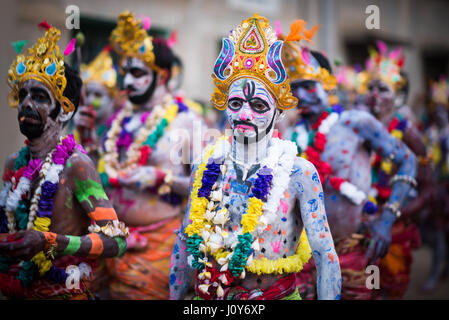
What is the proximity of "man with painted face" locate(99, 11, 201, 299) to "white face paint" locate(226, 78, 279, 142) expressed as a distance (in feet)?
5.61

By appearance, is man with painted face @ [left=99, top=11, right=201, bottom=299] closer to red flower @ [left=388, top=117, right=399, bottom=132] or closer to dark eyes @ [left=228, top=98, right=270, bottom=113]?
dark eyes @ [left=228, top=98, right=270, bottom=113]

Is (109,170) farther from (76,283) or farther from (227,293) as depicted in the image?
(227,293)

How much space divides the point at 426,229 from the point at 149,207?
5.21 meters

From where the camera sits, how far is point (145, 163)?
4.52 metres

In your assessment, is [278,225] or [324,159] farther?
[324,159]

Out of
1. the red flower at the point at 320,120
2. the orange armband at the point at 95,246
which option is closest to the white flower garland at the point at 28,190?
the orange armband at the point at 95,246

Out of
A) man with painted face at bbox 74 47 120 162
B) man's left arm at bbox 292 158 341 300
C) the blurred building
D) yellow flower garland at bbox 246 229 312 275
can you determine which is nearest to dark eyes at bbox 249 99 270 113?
man's left arm at bbox 292 158 341 300

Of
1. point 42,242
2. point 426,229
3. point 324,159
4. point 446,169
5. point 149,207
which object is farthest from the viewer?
point 446,169

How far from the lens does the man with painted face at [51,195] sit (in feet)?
9.80

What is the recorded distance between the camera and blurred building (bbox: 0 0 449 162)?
8000mm

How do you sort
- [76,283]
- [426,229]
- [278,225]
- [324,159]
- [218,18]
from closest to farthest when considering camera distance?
1. [278,225]
2. [76,283]
3. [324,159]
4. [426,229]
5. [218,18]
